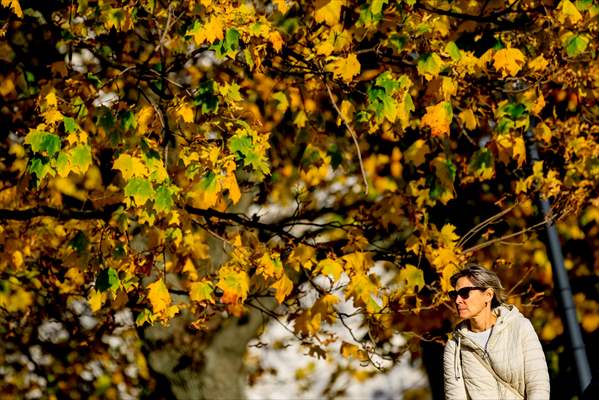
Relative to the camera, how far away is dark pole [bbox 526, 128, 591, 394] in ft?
31.8

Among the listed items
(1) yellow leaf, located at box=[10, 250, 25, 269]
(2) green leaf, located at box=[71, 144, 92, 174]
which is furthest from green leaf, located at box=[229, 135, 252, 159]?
(1) yellow leaf, located at box=[10, 250, 25, 269]

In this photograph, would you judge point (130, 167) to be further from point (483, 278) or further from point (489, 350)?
point (489, 350)

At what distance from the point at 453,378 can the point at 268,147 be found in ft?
10.1

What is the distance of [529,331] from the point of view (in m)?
5.54

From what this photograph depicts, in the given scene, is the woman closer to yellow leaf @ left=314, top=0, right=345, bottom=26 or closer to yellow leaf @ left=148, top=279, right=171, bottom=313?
yellow leaf @ left=148, top=279, right=171, bottom=313

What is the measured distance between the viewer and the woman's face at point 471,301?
5609 millimetres

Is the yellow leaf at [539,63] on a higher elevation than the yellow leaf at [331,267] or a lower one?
higher

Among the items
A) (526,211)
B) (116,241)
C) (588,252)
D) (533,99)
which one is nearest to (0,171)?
(116,241)

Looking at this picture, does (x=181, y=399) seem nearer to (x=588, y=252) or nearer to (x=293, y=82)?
(x=293, y=82)

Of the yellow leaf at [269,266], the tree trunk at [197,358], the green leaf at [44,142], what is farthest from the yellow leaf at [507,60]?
the tree trunk at [197,358]

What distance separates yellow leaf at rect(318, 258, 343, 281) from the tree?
0.07 ft

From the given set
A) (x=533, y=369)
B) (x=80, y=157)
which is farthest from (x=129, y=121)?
(x=533, y=369)

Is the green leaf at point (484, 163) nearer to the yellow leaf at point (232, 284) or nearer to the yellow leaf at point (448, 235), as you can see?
the yellow leaf at point (448, 235)

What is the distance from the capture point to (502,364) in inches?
218
